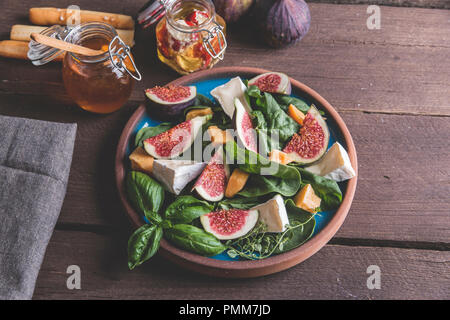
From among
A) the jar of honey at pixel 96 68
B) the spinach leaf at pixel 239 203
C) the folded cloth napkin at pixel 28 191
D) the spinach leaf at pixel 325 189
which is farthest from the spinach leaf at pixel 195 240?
the jar of honey at pixel 96 68

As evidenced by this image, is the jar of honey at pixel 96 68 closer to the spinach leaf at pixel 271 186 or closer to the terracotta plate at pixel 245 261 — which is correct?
the terracotta plate at pixel 245 261

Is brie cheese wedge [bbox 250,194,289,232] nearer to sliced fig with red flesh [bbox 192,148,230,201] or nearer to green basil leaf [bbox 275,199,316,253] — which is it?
green basil leaf [bbox 275,199,316,253]

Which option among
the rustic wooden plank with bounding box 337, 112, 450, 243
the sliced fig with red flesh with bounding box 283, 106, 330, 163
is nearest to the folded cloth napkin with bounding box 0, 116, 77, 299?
the sliced fig with red flesh with bounding box 283, 106, 330, 163

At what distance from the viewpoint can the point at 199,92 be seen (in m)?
1.97

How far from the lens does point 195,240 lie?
5.08 ft

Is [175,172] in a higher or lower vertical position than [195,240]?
higher

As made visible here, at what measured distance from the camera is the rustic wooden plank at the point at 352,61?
2055 millimetres

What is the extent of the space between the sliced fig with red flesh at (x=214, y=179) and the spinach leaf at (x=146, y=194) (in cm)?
15

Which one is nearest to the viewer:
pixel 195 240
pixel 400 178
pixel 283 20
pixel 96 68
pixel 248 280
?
pixel 195 240

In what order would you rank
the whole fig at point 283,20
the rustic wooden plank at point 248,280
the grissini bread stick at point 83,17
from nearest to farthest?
the rustic wooden plank at point 248,280, the whole fig at point 283,20, the grissini bread stick at point 83,17

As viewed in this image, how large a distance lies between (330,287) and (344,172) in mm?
444

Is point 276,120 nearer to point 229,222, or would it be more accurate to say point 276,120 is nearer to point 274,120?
point 274,120

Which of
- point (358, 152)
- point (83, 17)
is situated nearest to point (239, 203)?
point (358, 152)

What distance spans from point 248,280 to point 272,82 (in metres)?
0.82
